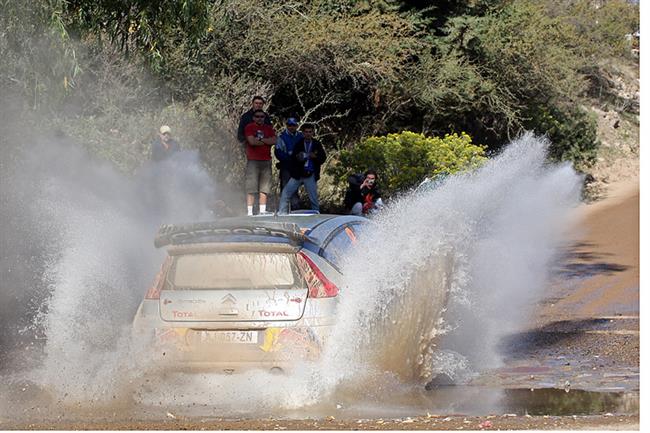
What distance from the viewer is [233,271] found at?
29.1ft

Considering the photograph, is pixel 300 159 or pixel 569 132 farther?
pixel 569 132

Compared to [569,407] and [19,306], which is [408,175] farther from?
[569,407]

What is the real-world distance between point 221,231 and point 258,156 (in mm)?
7345

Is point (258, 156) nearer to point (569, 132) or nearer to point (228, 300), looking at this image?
point (228, 300)

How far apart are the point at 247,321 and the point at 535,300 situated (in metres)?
7.00

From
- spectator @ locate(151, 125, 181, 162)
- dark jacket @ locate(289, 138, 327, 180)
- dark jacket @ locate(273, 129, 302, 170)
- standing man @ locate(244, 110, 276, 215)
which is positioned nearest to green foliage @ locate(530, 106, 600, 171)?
dark jacket @ locate(289, 138, 327, 180)

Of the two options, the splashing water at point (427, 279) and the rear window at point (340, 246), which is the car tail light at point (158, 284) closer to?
the rear window at point (340, 246)

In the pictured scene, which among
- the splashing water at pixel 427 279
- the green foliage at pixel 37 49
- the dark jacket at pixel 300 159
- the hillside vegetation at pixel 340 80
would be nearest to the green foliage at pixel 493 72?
the hillside vegetation at pixel 340 80

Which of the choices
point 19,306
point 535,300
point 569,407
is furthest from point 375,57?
point 569,407

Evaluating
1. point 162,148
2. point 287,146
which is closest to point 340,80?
point 287,146

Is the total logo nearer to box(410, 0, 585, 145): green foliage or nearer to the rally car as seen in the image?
the rally car

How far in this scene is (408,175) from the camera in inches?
A: 835

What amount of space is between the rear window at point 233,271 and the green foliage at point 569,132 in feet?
63.8

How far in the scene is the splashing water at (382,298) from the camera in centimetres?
867
